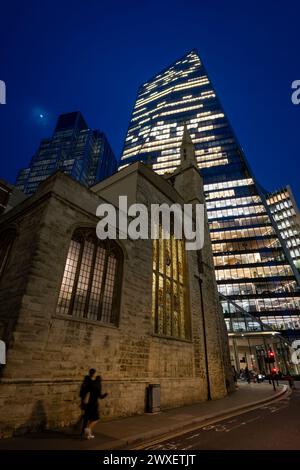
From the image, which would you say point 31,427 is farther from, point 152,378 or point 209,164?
point 209,164

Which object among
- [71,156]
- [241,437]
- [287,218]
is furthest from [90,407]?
[71,156]

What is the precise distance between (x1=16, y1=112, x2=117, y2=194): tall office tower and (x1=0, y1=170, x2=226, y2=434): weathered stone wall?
76.7 meters

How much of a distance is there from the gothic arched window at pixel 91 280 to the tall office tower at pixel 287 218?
81719 mm

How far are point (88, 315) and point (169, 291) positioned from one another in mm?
5742

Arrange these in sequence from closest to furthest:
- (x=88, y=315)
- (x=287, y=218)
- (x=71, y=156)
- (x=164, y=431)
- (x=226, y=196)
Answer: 1. (x=164, y=431)
2. (x=88, y=315)
3. (x=226, y=196)
4. (x=287, y=218)
5. (x=71, y=156)

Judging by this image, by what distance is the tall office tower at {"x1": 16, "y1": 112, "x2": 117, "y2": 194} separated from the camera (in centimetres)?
8588

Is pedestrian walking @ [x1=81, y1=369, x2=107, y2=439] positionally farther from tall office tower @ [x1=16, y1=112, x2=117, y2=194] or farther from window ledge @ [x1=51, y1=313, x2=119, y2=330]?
tall office tower @ [x1=16, y1=112, x2=117, y2=194]

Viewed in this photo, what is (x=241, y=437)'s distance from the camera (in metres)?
5.59

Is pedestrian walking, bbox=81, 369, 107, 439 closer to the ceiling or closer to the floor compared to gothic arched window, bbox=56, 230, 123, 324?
closer to the floor

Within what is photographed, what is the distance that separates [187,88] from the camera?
100062 mm

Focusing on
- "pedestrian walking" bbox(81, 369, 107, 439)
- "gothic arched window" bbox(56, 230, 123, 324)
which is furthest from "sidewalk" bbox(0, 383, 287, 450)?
"gothic arched window" bbox(56, 230, 123, 324)

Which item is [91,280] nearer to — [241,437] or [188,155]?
[241,437]

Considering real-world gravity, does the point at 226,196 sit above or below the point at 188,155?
above
